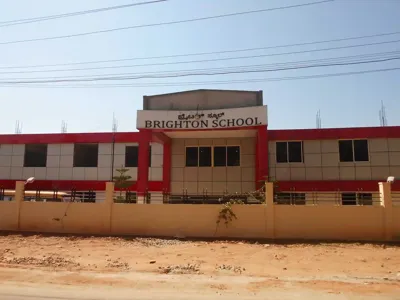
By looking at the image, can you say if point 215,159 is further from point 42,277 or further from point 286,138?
point 42,277

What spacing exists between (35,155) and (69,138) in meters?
2.84

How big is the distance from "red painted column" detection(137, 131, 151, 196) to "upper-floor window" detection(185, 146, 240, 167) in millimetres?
3961

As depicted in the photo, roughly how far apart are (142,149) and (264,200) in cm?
739

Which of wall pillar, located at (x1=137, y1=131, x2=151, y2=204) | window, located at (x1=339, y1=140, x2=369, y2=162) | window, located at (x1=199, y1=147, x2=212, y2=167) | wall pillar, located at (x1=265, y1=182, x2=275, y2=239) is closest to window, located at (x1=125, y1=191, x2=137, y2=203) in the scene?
wall pillar, located at (x1=137, y1=131, x2=151, y2=204)

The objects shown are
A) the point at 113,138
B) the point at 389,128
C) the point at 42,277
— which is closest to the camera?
the point at 42,277

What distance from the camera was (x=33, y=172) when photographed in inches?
993

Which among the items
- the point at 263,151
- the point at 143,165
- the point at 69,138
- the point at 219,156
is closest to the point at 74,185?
the point at 69,138

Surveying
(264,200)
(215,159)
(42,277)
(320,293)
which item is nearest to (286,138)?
(215,159)

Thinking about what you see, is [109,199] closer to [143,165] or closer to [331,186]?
[143,165]

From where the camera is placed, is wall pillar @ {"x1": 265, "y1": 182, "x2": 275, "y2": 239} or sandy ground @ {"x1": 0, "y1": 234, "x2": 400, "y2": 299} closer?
sandy ground @ {"x1": 0, "y1": 234, "x2": 400, "y2": 299}

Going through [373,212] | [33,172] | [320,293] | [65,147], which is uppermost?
[65,147]

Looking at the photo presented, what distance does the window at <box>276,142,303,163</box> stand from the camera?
21.8m

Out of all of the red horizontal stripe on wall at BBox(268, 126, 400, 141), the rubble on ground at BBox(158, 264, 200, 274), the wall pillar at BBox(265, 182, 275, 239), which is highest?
the red horizontal stripe on wall at BBox(268, 126, 400, 141)

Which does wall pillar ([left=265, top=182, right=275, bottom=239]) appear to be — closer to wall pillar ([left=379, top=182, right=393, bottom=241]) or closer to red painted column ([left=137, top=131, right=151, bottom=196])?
wall pillar ([left=379, top=182, right=393, bottom=241])
